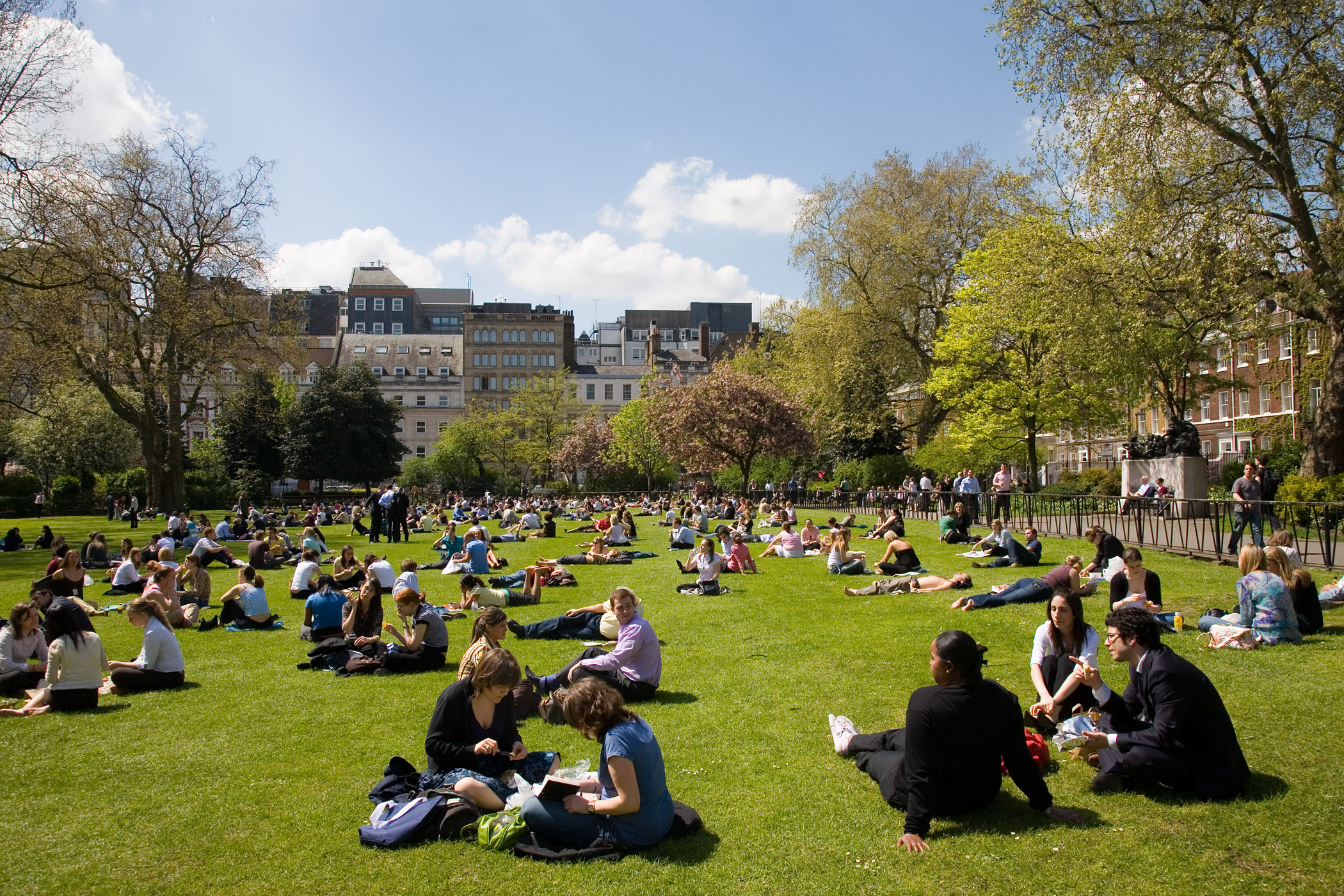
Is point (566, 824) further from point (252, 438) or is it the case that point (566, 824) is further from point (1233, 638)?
point (252, 438)

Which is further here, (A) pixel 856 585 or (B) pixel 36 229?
(B) pixel 36 229

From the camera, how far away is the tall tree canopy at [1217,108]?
1917cm

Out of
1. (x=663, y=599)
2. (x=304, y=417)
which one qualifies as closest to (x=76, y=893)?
(x=663, y=599)

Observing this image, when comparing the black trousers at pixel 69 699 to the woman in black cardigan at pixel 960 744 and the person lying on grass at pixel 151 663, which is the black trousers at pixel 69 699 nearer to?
the person lying on grass at pixel 151 663

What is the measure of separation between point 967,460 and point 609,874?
Answer: 41.2 metres

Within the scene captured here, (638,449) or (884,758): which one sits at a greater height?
(638,449)

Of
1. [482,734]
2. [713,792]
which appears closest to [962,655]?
[713,792]

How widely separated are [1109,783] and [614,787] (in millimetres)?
2970

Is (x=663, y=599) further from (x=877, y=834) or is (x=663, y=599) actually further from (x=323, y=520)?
(x=323, y=520)

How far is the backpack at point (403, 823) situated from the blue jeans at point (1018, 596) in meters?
8.54

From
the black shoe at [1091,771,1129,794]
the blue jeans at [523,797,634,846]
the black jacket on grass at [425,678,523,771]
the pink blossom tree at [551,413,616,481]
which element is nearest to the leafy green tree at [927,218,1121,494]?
the black shoe at [1091,771,1129,794]

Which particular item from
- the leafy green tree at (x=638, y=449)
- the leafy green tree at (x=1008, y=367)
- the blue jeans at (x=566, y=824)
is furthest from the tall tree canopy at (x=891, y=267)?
the blue jeans at (x=566, y=824)

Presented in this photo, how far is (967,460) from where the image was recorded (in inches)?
1718

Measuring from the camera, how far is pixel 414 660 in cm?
977
